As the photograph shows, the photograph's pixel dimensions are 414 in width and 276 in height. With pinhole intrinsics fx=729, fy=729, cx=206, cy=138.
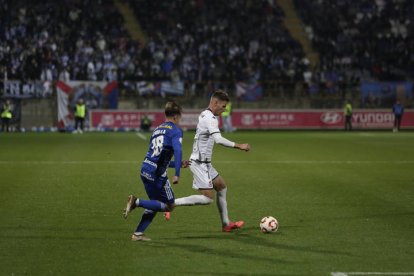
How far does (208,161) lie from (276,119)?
32468 millimetres

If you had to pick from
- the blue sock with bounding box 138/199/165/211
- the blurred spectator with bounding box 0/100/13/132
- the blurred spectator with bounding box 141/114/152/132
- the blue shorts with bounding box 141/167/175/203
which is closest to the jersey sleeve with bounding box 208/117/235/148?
the blue shorts with bounding box 141/167/175/203

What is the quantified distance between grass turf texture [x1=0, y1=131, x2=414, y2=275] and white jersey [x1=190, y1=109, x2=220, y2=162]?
1071 mm

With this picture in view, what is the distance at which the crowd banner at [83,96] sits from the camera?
131 ft

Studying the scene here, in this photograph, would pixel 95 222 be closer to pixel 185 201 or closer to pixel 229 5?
pixel 185 201

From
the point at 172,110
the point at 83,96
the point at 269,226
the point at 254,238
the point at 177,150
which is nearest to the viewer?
the point at 177,150

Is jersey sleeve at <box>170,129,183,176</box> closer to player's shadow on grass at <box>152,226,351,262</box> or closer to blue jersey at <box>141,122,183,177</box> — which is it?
blue jersey at <box>141,122,183,177</box>

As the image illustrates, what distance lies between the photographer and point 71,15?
43.2 m

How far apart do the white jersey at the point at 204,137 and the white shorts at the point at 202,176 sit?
0.08 m

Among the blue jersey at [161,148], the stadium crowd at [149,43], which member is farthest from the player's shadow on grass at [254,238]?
the stadium crowd at [149,43]

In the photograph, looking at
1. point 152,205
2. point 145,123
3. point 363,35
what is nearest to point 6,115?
point 145,123

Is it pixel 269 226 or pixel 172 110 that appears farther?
pixel 269 226

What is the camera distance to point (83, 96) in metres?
40.3

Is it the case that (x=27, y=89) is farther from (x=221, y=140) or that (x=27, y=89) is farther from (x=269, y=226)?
(x=269, y=226)

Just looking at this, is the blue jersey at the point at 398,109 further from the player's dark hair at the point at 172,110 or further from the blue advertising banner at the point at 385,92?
the player's dark hair at the point at 172,110
